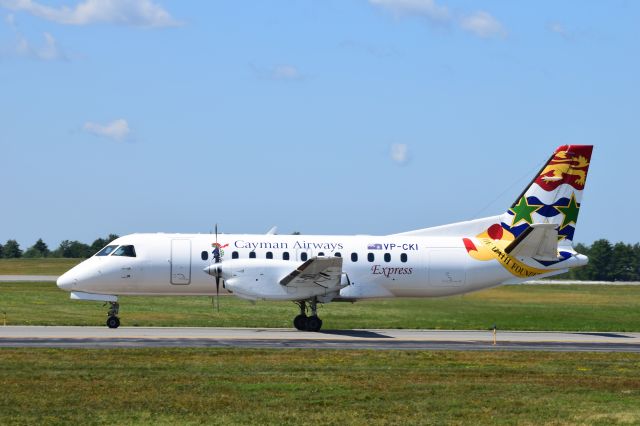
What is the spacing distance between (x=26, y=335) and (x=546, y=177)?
19.7 meters

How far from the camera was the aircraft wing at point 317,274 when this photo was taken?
108 ft

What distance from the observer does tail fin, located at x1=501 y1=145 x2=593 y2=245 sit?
3675cm

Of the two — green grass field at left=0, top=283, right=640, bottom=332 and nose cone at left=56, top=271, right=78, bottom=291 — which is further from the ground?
nose cone at left=56, top=271, right=78, bottom=291

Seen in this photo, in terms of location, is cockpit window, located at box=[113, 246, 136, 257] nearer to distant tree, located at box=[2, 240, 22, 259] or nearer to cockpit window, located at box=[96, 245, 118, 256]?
cockpit window, located at box=[96, 245, 118, 256]

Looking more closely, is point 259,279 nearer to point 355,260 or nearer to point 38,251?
point 355,260

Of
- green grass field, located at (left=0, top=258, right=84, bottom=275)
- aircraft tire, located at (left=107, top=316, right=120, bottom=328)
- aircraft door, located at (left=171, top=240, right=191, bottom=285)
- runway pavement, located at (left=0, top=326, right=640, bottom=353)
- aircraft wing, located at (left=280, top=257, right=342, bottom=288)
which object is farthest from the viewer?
green grass field, located at (left=0, top=258, right=84, bottom=275)

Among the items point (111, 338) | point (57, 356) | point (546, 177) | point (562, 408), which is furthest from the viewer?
point (546, 177)

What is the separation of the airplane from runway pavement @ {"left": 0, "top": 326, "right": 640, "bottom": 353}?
1476 mm

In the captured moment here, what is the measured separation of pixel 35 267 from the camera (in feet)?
296

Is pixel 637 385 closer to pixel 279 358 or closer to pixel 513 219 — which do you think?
pixel 279 358

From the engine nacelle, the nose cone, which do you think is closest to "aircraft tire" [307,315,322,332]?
the engine nacelle

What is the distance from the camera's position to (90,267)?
113 feet

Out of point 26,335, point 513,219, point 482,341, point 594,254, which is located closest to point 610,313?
point 513,219

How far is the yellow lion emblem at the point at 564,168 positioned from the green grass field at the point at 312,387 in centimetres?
1006
